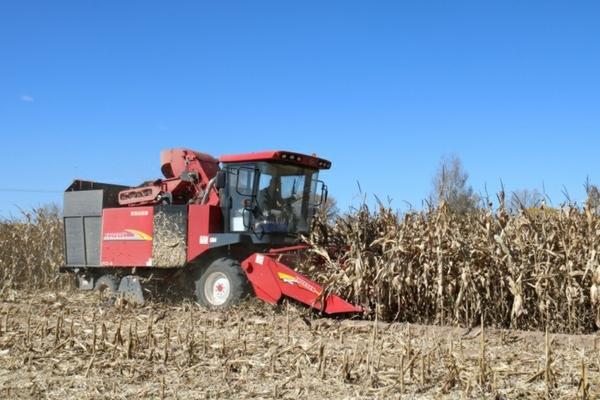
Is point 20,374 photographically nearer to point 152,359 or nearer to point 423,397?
point 152,359

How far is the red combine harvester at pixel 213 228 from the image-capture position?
927 centimetres

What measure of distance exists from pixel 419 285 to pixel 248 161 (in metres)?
3.29

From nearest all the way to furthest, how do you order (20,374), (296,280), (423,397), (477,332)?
(423,397), (20,374), (477,332), (296,280)

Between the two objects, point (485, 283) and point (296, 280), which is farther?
point (296, 280)

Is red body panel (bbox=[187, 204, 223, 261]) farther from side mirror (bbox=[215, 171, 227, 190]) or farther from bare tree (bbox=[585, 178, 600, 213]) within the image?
bare tree (bbox=[585, 178, 600, 213])

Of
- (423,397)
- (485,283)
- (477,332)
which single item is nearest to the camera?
(423,397)

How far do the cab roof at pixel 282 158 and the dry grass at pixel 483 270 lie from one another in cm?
169

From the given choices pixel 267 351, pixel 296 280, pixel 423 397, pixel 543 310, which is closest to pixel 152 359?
Answer: pixel 267 351

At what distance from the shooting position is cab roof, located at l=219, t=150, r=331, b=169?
970 cm

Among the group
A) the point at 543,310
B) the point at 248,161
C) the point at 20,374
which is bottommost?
the point at 20,374

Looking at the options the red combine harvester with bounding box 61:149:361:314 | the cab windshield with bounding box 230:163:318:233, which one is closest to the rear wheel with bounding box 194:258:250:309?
the red combine harvester with bounding box 61:149:361:314

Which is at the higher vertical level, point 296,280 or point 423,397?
point 296,280

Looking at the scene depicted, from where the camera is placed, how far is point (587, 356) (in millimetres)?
5645

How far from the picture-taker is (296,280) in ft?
28.1
